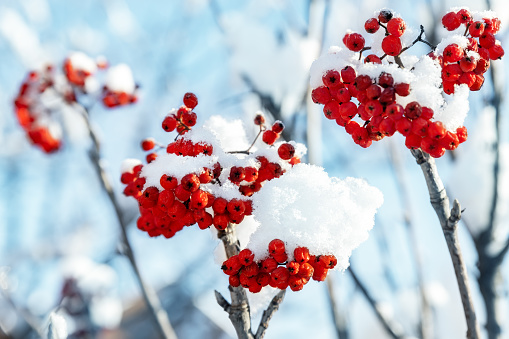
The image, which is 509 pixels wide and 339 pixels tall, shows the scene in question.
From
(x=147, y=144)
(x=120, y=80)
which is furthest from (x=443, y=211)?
(x=120, y=80)

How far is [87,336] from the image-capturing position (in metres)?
5.68

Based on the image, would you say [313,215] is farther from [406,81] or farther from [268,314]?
[406,81]

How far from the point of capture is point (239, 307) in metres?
1.63

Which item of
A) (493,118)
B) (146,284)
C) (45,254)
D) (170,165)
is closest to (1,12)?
(45,254)

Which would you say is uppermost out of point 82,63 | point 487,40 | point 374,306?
point 82,63

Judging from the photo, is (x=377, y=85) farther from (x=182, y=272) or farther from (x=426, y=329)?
(x=182, y=272)

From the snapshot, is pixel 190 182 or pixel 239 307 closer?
pixel 190 182

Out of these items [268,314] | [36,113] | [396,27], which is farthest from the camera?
[36,113]

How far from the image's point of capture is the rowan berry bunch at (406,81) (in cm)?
139

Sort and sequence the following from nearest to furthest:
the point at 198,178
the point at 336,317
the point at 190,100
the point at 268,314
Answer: the point at 198,178
the point at 268,314
the point at 190,100
the point at 336,317

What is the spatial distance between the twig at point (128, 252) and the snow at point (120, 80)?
1.06 ft

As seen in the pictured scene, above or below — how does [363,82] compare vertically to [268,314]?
above

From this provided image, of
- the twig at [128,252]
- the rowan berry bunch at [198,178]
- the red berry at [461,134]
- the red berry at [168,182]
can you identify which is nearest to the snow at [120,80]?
the twig at [128,252]

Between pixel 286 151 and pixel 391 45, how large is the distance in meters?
0.53
